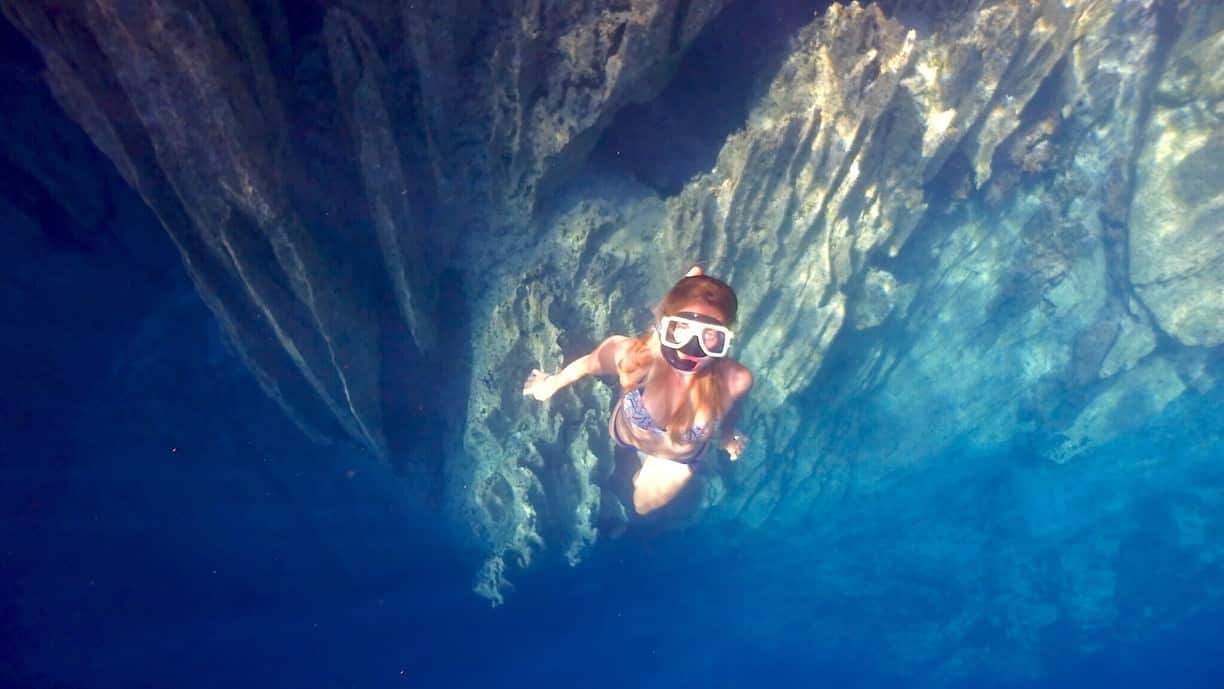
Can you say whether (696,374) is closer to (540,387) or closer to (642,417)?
(642,417)

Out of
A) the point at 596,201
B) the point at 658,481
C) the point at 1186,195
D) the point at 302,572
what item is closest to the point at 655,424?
the point at 658,481

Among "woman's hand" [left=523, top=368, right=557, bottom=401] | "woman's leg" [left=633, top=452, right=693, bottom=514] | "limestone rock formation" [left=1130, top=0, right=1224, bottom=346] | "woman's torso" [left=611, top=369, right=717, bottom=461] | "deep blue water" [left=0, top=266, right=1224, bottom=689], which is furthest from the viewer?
"deep blue water" [left=0, top=266, right=1224, bottom=689]

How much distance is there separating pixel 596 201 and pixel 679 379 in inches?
99.5

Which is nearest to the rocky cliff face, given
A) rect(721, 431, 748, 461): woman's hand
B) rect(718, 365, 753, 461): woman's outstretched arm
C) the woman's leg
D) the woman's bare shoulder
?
the woman's leg

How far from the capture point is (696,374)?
4.00 meters

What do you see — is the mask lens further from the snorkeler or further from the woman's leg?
the woman's leg

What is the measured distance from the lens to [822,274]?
696 cm

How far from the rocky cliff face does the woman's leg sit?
1076 mm

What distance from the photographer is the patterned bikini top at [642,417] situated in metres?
A: 4.57

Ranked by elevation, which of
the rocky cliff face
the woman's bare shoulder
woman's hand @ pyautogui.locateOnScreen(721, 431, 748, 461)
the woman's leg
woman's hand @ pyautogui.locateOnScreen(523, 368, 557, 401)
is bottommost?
woman's hand @ pyautogui.locateOnScreen(721, 431, 748, 461)

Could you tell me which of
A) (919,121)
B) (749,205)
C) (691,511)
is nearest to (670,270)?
(749,205)

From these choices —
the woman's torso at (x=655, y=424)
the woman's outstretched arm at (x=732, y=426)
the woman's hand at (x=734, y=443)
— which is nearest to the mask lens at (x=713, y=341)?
the woman's torso at (x=655, y=424)

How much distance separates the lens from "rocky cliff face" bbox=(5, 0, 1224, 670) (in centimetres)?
408

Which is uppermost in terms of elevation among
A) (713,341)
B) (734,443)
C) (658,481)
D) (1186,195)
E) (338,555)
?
(338,555)
